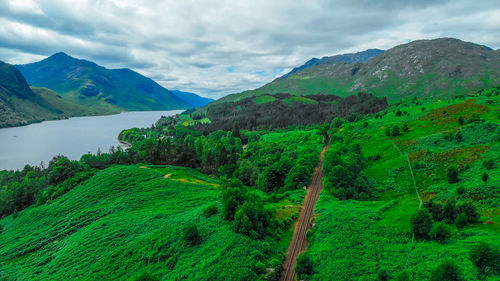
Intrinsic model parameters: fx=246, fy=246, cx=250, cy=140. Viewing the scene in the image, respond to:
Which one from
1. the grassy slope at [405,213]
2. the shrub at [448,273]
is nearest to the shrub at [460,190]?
the grassy slope at [405,213]

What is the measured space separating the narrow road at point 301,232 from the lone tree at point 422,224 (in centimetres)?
1871

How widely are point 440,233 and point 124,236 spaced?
61.0 m

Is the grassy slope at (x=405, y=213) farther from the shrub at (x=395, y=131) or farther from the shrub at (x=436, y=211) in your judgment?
the shrub at (x=395, y=131)

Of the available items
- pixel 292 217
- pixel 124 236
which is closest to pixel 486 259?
pixel 292 217

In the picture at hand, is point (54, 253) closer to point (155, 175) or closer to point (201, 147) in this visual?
point (155, 175)

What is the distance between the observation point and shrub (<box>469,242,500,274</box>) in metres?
29.2

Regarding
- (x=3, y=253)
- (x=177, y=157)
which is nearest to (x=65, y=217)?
(x=3, y=253)

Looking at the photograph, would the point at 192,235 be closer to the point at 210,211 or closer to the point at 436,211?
the point at 210,211

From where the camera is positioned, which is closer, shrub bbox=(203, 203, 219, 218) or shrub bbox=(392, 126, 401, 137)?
shrub bbox=(203, 203, 219, 218)

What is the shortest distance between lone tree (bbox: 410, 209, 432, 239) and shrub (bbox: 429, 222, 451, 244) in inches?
31.7

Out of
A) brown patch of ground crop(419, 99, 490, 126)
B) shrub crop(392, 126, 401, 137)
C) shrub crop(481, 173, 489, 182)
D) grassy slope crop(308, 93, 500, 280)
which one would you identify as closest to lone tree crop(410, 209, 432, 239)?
grassy slope crop(308, 93, 500, 280)

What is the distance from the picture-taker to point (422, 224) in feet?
131

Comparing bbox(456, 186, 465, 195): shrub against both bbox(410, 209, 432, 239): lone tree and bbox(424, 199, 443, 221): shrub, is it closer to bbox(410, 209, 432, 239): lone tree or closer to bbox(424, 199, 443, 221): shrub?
bbox(424, 199, 443, 221): shrub

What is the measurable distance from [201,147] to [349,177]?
12217cm
